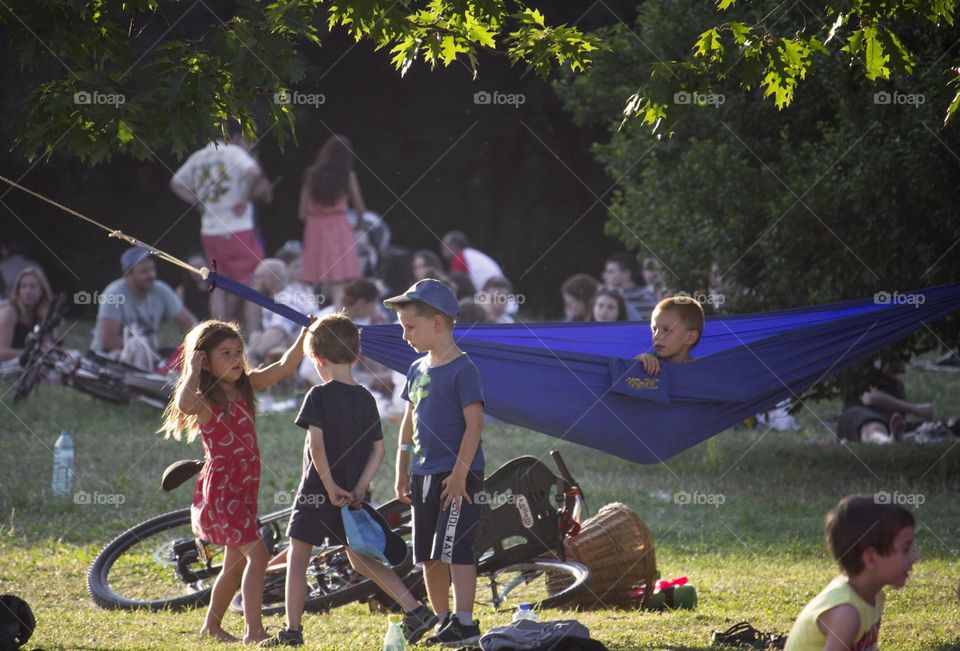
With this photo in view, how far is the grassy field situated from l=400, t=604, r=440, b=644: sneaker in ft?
0.37

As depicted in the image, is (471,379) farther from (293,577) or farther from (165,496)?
(165,496)

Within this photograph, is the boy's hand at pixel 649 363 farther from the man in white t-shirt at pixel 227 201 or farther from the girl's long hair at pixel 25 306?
the man in white t-shirt at pixel 227 201

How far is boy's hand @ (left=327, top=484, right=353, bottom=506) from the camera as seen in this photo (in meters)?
4.01

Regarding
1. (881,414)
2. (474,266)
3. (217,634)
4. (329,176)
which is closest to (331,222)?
(329,176)

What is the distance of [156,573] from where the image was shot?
5516mm

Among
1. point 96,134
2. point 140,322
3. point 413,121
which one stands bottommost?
point 140,322

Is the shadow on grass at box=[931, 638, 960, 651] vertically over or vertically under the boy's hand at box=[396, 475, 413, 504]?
under

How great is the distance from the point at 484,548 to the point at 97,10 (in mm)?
2363

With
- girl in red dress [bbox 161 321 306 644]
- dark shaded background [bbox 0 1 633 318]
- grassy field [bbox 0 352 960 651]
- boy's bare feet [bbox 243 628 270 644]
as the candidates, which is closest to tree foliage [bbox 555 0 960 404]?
grassy field [bbox 0 352 960 651]

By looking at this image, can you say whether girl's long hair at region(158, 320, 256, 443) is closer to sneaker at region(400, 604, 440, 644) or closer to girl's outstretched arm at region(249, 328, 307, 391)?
girl's outstretched arm at region(249, 328, 307, 391)

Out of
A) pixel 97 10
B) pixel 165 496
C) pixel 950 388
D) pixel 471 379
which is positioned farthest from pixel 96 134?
pixel 950 388

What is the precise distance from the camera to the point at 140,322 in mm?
10898

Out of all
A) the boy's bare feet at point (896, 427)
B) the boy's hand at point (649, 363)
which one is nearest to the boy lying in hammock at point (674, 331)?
the boy's hand at point (649, 363)

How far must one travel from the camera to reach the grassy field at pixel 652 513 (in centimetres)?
429
